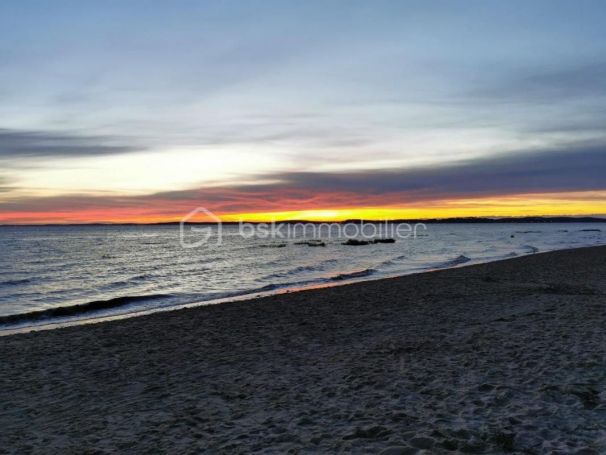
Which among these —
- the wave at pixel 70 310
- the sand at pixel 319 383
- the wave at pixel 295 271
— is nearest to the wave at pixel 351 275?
the wave at pixel 295 271

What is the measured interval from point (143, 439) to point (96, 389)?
2986 millimetres

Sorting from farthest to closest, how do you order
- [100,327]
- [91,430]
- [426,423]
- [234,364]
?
[100,327]
[234,364]
[91,430]
[426,423]

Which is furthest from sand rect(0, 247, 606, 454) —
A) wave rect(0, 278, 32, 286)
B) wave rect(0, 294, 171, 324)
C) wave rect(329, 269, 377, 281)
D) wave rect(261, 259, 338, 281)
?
wave rect(0, 278, 32, 286)

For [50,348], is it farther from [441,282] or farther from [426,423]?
[441,282]

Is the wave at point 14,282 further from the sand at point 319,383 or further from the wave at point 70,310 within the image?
the sand at point 319,383

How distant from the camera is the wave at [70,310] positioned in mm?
20172

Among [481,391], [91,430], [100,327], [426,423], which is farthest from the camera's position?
[100,327]

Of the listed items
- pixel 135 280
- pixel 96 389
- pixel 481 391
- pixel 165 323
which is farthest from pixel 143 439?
pixel 135 280

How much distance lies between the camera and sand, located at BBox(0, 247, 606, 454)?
664cm

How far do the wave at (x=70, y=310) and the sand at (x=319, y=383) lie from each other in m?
5.59

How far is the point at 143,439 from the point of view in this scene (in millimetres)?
6977

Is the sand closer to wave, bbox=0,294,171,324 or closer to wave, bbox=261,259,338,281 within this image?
wave, bbox=0,294,171,324

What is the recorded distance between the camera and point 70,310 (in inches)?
855

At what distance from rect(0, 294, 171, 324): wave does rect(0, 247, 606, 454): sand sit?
5.59 m
